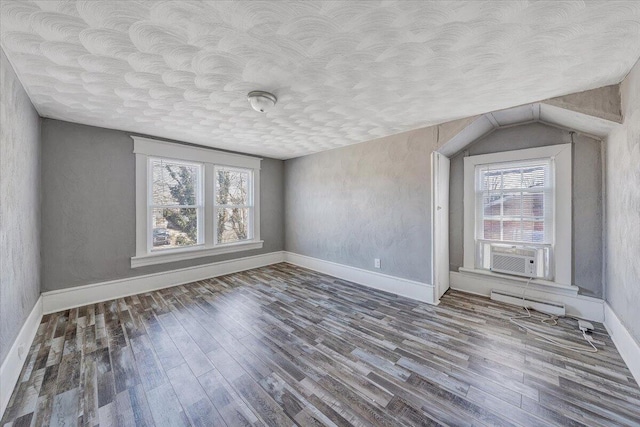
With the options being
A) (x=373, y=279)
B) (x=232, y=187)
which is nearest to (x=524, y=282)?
(x=373, y=279)

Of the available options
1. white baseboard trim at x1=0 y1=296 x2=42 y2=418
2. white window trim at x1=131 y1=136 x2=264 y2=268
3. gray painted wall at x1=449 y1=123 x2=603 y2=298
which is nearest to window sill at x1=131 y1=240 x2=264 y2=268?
white window trim at x1=131 y1=136 x2=264 y2=268

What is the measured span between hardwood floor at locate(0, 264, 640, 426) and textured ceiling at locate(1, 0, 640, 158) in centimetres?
231

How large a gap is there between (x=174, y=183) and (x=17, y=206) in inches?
77.7

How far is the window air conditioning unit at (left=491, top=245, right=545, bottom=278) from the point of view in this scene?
118 inches

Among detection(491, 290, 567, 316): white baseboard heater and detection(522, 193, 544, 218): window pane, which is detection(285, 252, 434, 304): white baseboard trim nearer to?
detection(491, 290, 567, 316): white baseboard heater

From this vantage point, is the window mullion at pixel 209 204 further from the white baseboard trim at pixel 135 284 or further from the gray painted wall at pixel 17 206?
the gray painted wall at pixel 17 206

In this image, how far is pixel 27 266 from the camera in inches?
90.0

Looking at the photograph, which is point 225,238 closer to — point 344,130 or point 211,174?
point 211,174

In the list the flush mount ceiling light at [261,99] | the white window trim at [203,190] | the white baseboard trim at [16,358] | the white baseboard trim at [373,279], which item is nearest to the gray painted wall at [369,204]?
the white baseboard trim at [373,279]

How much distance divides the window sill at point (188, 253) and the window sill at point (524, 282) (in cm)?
372

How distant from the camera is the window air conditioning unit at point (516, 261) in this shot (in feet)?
9.81

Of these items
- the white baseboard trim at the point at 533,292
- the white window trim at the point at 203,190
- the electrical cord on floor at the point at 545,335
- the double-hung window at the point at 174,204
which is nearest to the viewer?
the electrical cord on floor at the point at 545,335

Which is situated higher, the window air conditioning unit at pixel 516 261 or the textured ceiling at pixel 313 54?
the textured ceiling at pixel 313 54

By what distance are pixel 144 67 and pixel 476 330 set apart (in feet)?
12.4
